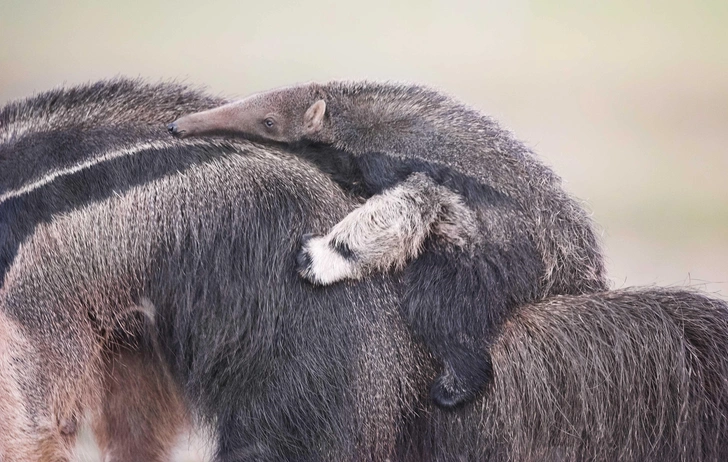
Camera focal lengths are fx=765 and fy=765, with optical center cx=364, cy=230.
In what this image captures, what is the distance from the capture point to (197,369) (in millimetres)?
2871

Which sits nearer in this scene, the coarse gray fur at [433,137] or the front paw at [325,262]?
the front paw at [325,262]

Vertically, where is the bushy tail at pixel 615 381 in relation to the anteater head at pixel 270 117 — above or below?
below

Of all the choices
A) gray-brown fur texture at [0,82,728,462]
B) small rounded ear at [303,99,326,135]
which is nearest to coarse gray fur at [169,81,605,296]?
small rounded ear at [303,99,326,135]

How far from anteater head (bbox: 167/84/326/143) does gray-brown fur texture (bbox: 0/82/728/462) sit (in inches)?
3.1

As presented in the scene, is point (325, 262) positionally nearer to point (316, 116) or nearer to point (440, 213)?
point (440, 213)

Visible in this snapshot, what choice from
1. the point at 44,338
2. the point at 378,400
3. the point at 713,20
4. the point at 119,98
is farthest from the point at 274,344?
the point at 713,20

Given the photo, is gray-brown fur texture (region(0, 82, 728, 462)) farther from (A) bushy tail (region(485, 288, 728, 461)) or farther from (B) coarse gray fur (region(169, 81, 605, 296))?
(B) coarse gray fur (region(169, 81, 605, 296))

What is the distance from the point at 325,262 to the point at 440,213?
43 centimetres

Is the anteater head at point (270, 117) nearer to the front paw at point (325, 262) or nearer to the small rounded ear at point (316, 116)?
the small rounded ear at point (316, 116)

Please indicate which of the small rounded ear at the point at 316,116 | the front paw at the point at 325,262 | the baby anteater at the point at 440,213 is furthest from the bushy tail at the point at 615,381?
the small rounded ear at the point at 316,116

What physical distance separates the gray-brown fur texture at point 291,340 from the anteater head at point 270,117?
8 cm

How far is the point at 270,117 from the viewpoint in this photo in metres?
3.04

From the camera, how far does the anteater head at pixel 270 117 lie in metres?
2.85

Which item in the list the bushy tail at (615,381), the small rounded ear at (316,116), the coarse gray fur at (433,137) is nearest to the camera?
the bushy tail at (615,381)
